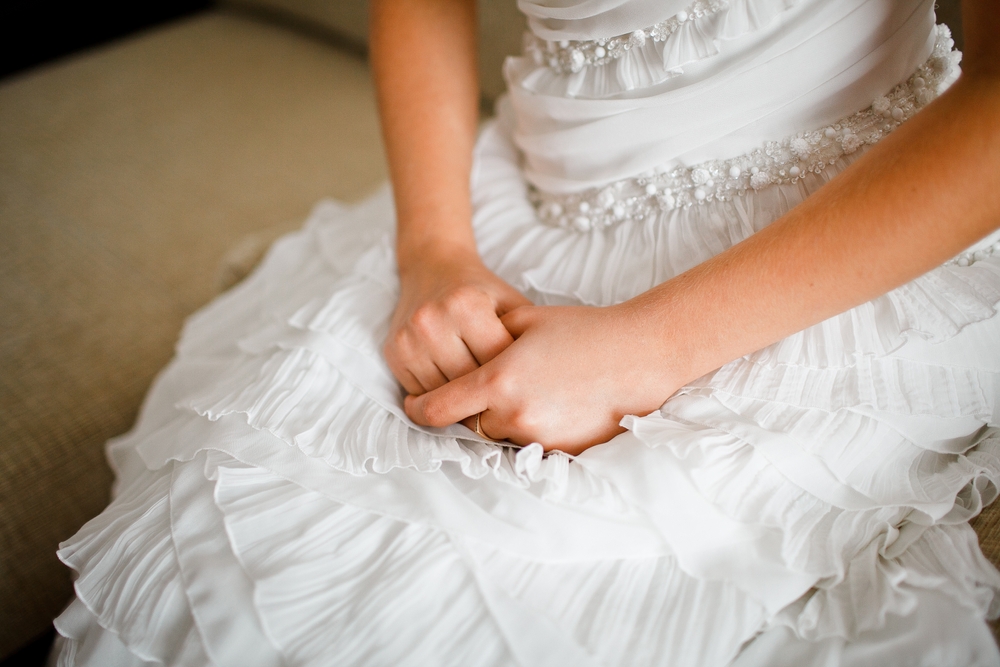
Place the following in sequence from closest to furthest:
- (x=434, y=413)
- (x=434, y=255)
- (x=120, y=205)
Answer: (x=434, y=413) → (x=434, y=255) → (x=120, y=205)

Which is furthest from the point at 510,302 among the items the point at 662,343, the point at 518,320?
the point at 662,343

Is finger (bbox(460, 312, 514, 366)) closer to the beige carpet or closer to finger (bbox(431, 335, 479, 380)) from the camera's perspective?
finger (bbox(431, 335, 479, 380))

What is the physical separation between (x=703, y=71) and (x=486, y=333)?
34 cm

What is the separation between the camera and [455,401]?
1.96 feet

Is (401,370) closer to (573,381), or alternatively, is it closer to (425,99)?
(573,381)

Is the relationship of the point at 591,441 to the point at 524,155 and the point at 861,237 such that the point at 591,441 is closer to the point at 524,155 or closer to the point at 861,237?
the point at 861,237

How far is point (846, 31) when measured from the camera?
590mm

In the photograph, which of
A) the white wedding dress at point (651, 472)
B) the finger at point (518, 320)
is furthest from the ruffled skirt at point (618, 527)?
the finger at point (518, 320)

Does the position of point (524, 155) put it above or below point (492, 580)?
above

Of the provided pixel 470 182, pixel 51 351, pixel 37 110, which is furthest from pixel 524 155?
pixel 37 110

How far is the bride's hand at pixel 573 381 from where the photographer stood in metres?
0.57

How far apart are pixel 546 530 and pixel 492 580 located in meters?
0.06

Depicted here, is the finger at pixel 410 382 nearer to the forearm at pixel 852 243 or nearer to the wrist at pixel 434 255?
the wrist at pixel 434 255

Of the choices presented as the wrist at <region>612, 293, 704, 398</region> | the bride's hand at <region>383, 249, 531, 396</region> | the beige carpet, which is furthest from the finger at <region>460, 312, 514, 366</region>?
the beige carpet
